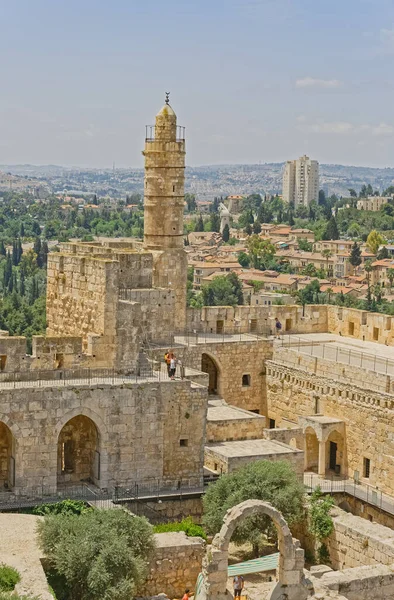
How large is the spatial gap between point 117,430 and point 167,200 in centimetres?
872

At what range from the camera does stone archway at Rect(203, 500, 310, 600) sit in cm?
1739

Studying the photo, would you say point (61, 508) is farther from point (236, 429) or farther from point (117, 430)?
point (236, 429)

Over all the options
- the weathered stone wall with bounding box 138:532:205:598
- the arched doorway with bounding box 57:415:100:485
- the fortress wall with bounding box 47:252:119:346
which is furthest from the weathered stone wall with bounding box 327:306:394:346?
the weathered stone wall with bounding box 138:532:205:598

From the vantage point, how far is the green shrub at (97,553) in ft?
57.9

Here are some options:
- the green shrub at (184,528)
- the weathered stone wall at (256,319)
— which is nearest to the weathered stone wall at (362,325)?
the weathered stone wall at (256,319)

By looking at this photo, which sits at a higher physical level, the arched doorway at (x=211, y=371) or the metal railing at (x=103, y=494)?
the arched doorway at (x=211, y=371)

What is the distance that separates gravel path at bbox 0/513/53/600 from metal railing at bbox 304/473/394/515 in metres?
6.45

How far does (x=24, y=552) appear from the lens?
18156mm

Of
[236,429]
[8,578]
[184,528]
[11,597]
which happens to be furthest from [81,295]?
[11,597]

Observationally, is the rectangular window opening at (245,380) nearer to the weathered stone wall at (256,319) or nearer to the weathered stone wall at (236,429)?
the weathered stone wall at (256,319)

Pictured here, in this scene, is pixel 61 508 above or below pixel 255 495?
below

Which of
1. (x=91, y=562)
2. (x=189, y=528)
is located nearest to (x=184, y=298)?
(x=189, y=528)

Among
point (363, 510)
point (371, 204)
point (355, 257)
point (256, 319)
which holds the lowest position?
point (363, 510)

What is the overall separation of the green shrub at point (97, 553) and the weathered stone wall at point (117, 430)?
252 centimetres
